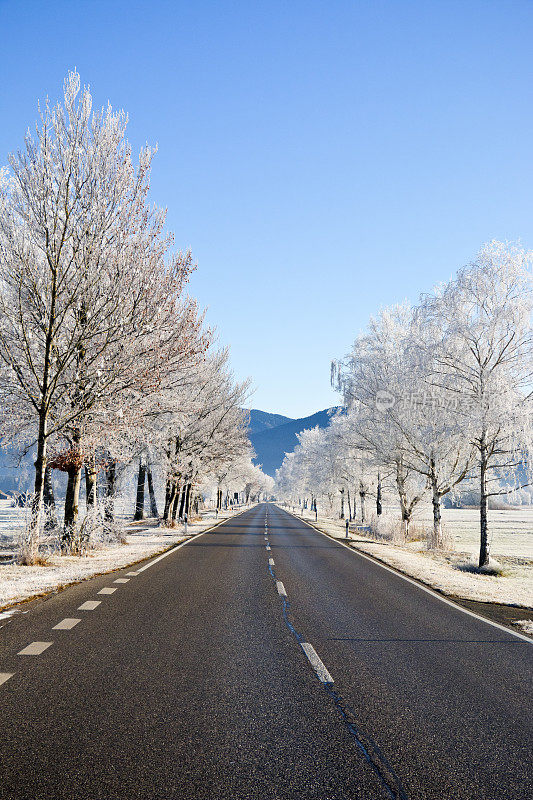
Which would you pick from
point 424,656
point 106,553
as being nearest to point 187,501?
point 106,553

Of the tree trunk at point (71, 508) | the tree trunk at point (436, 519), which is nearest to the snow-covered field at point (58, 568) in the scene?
the tree trunk at point (71, 508)

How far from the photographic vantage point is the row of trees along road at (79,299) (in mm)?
12477

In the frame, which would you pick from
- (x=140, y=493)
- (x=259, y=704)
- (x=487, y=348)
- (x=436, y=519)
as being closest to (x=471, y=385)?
(x=487, y=348)

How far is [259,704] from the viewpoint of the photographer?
4.50m

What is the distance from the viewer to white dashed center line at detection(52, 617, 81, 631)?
6.81 m

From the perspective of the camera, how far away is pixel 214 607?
859cm

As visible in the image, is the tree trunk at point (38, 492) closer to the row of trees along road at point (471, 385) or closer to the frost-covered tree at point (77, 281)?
the frost-covered tree at point (77, 281)

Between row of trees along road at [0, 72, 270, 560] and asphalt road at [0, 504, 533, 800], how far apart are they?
6.23m

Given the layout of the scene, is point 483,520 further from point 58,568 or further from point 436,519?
point 58,568

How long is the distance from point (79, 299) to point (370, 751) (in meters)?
11.8

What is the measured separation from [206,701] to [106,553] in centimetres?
1228

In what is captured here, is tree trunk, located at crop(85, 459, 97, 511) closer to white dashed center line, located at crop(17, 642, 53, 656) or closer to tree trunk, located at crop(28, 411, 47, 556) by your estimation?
tree trunk, located at crop(28, 411, 47, 556)

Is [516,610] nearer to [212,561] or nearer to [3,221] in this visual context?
[212,561]

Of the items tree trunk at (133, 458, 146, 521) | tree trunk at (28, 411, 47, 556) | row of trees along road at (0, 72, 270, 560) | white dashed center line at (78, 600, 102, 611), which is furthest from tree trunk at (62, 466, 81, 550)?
tree trunk at (133, 458, 146, 521)
